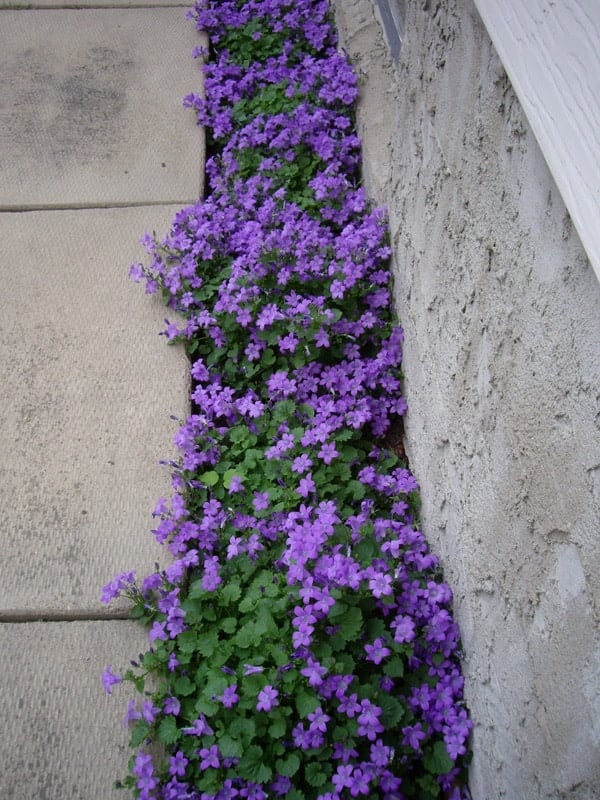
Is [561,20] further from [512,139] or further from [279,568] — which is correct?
[279,568]

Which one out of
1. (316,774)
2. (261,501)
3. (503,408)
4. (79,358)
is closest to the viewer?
(503,408)

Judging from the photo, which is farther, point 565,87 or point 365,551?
point 365,551

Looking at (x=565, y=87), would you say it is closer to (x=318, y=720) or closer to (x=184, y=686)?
(x=318, y=720)

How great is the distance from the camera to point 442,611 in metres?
1.85

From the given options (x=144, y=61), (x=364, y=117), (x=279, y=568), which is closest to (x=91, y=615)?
(x=279, y=568)

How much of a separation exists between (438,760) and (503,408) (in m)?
0.85

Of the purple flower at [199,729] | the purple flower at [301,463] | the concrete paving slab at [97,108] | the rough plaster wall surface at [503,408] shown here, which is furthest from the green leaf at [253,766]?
the concrete paving slab at [97,108]

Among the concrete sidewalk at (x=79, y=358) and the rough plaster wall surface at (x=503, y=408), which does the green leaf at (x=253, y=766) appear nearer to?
the concrete sidewalk at (x=79, y=358)

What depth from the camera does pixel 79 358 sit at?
8.36 ft

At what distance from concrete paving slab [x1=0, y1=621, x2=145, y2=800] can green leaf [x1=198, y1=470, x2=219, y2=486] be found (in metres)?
0.45

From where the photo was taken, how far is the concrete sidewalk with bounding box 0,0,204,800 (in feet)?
6.15

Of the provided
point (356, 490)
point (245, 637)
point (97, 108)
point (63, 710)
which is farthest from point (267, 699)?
point (97, 108)

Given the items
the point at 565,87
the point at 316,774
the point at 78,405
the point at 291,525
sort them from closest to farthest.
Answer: the point at 565,87
the point at 316,774
the point at 291,525
the point at 78,405

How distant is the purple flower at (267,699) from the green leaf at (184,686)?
0.21 metres
